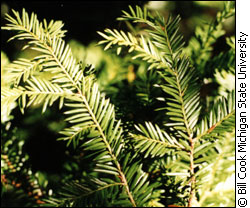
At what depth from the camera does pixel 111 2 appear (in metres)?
0.99

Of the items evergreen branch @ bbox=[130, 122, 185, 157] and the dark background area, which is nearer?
evergreen branch @ bbox=[130, 122, 185, 157]

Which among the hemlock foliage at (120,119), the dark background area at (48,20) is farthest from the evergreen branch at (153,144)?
the dark background area at (48,20)

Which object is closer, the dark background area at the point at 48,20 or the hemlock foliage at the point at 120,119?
the hemlock foliage at the point at 120,119

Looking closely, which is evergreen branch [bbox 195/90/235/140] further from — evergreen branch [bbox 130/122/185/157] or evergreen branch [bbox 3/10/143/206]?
evergreen branch [bbox 3/10/143/206]

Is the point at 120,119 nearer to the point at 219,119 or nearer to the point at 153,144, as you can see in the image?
the point at 153,144

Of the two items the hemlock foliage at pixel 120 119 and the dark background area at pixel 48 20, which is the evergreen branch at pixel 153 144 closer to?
the hemlock foliage at pixel 120 119

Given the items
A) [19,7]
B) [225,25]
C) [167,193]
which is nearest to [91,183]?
[167,193]

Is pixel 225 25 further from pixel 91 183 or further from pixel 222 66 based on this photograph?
pixel 91 183

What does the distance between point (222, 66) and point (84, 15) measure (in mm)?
566

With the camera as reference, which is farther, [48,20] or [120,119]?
[48,20]

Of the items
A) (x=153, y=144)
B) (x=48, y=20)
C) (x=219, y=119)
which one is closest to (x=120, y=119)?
(x=153, y=144)

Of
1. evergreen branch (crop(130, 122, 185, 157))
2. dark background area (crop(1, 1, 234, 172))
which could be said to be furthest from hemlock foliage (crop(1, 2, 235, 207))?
dark background area (crop(1, 1, 234, 172))

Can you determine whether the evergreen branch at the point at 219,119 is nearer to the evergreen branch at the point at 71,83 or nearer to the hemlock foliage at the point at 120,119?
the hemlock foliage at the point at 120,119

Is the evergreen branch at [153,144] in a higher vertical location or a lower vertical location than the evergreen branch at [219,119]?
lower
